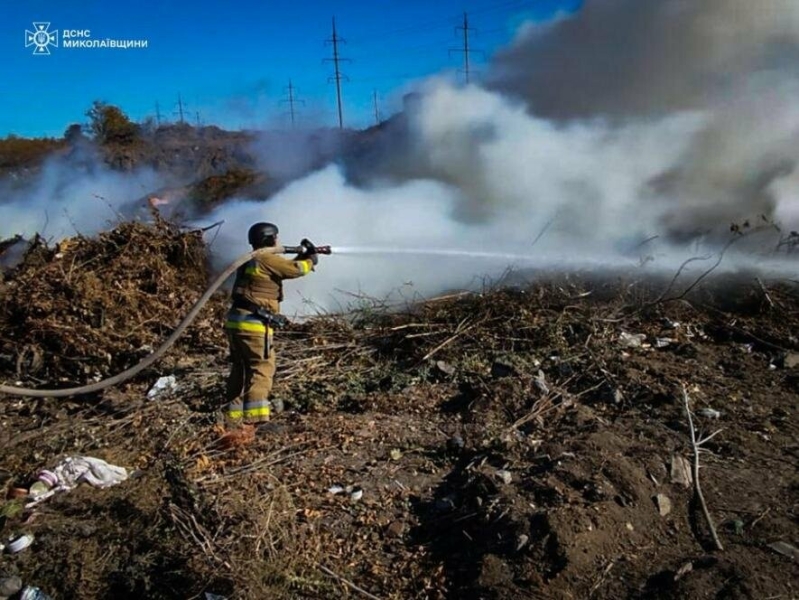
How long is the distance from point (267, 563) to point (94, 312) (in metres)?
3.97

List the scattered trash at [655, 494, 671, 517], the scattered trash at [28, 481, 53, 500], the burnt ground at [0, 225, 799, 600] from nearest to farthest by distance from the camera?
the burnt ground at [0, 225, 799, 600] → the scattered trash at [655, 494, 671, 517] → the scattered trash at [28, 481, 53, 500]

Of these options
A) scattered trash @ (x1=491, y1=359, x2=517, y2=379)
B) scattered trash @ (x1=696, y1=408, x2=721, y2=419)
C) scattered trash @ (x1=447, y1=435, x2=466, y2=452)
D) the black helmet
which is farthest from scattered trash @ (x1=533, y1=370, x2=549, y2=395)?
the black helmet

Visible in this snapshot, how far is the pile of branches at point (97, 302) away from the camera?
18.5 ft

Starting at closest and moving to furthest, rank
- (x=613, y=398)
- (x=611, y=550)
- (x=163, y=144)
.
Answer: (x=611, y=550) → (x=613, y=398) → (x=163, y=144)

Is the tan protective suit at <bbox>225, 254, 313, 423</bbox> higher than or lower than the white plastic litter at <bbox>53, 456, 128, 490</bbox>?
higher

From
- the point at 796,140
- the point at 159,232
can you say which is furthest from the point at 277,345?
the point at 796,140

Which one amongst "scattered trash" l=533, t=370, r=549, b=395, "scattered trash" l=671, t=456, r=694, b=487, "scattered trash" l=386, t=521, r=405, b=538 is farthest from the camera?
"scattered trash" l=533, t=370, r=549, b=395

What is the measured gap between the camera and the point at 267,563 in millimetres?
2787

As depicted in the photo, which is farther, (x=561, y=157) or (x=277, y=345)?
(x=561, y=157)

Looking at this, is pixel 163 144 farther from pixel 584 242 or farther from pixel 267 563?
pixel 267 563

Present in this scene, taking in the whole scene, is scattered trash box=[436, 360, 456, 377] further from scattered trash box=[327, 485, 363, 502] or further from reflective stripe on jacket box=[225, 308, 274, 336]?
scattered trash box=[327, 485, 363, 502]

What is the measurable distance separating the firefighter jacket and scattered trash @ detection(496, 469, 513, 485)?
204 centimetres

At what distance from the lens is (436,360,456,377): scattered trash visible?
5.01m

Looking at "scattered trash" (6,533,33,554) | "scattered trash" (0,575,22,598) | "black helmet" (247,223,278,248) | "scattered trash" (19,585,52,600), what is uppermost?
"black helmet" (247,223,278,248)
